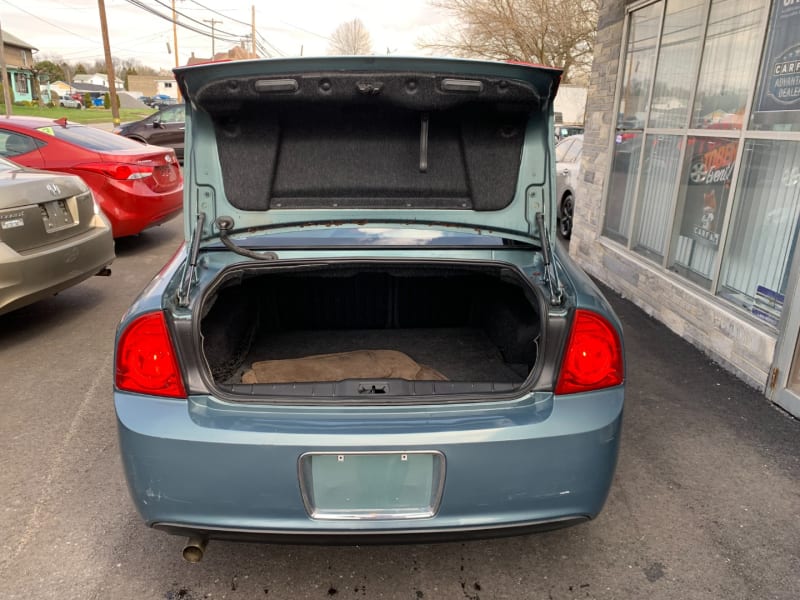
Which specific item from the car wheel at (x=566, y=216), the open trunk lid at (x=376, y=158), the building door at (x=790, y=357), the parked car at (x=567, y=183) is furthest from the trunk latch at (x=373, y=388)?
the car wheel at (x=566, y=216)

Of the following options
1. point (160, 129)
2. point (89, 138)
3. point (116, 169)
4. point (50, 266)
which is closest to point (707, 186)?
point (50, 266)

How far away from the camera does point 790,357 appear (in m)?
3.62

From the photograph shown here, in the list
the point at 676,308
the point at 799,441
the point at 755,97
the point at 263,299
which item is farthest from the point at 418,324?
the point at 755,97

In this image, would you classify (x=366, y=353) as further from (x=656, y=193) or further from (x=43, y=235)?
(x=656, y=193)

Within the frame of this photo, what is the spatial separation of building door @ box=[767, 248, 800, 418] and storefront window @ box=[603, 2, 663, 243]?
104 inches

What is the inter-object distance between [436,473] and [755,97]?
12.7ft

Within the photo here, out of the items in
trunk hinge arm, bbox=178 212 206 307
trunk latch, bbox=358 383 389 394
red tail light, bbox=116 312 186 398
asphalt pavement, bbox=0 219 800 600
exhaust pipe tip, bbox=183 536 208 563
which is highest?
trunk hinge arm, bbox=178 212 206 307

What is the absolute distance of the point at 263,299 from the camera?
3305 mm

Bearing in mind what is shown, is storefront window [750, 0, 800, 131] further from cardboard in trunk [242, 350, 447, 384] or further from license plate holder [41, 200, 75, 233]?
license plate holder [41, 200, 75, 233]

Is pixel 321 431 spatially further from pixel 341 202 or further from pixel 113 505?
pixel 113 505

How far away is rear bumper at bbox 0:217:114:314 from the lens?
4133mm

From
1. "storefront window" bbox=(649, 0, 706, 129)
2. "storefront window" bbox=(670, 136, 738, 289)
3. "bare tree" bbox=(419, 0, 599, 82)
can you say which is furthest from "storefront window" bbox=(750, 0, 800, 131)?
"bare tree" bbox=(419, 0, 599, 82)

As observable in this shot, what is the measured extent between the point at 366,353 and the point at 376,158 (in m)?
1.00

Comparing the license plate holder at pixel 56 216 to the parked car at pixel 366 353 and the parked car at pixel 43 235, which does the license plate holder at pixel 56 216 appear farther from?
the parked car at pixel 366 353
